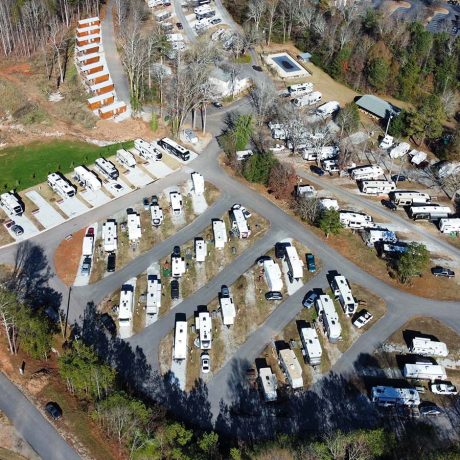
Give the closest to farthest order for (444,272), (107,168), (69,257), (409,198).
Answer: (444,272) → (69,257) → (409,198) → (107,168)

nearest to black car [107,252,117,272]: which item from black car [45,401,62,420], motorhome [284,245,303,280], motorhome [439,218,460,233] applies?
black car [45,401,62,420]

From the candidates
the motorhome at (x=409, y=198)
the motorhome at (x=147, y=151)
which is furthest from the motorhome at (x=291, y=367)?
the motorhome at (x=147, y=151)

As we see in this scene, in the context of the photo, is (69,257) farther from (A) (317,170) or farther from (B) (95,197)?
(A) (317,170)

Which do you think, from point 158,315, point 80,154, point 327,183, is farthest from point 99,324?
point 327,183

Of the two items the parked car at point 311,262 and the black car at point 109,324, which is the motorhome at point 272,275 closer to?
the parked car at point 311,262

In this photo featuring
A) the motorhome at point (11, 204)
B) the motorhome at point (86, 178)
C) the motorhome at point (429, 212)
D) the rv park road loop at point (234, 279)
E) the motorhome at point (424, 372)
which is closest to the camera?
the motorhome at point (424, 372)

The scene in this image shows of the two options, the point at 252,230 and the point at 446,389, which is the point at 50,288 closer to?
the point at 252,230

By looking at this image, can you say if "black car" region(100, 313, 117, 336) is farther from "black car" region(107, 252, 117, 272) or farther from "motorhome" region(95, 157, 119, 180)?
"motorhome" region(95, 157, 119, 180)

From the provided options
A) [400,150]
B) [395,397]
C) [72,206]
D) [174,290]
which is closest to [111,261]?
[174,290]
